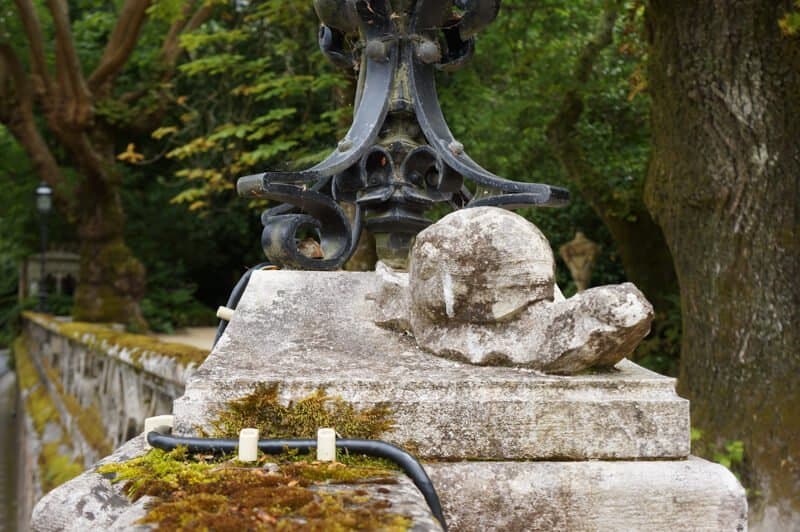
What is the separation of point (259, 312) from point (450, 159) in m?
0.85

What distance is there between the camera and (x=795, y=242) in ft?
17.8

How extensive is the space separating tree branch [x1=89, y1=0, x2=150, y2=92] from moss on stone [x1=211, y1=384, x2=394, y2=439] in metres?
12.3

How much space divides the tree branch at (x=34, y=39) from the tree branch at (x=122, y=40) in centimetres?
86

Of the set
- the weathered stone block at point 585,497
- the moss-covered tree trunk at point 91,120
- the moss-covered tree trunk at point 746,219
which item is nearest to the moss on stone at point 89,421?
the moss-covered tree trunk at point 746,219

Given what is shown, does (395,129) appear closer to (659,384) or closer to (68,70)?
(659,384)

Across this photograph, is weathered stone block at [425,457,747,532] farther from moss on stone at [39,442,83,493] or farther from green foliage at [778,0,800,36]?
moss on stone at [39,442,83,493]

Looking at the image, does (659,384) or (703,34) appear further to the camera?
(703,34)

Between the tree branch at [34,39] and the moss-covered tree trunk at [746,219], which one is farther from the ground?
the tree branch at [34,39]

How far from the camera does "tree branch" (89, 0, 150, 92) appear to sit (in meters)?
13.4

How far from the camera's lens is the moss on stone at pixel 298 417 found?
1.99 metres

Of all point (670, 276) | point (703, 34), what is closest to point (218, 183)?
point (670, 276)

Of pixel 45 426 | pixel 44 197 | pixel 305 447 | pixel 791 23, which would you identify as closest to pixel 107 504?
pixel 305 447

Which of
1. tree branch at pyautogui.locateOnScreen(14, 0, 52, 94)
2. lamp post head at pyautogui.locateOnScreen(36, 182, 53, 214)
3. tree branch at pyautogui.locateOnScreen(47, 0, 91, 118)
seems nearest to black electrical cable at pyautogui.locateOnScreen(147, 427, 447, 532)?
tree branch at pyautogui.locateOnScreen(14, 0, 52, 94)

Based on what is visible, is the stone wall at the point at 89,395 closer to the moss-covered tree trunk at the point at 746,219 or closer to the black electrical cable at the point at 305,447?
the black electrical cable at the point at 305,447
